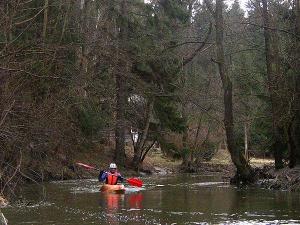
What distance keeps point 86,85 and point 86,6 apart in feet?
20.5

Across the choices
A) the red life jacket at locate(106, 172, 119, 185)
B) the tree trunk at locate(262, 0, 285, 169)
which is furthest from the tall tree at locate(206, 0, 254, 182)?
the red life jacket at locate(106, 172, 119, 185)

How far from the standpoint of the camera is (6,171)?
16.6 m

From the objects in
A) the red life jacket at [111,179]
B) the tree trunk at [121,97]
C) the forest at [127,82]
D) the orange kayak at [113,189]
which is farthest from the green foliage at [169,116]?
the orange kayak at [113,189]

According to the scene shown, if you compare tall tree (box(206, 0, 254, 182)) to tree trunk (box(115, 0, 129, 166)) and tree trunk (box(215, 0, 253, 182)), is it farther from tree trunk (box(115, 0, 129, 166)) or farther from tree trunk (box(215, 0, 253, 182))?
tree trunk (box(115, 0, 129, 166))

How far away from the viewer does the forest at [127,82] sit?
18062mm

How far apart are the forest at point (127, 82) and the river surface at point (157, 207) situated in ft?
4.16

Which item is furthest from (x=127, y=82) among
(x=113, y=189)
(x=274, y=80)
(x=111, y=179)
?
(x=113, y=189)

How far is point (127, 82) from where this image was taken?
3225 centimetres

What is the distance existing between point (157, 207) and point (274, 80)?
8446 mm

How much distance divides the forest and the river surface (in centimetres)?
127

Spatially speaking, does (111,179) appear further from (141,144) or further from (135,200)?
(141,144)

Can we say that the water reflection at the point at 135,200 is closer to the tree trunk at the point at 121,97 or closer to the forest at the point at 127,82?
the forest at the point at 127,82

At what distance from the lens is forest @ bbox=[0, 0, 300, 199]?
18.1m

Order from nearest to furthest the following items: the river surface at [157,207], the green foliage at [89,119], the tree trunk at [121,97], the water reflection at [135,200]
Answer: the river surface at [157,207] < the water reflection at [135,200] < the green foliage at [89,119] < the tree trunk at [121,97]
